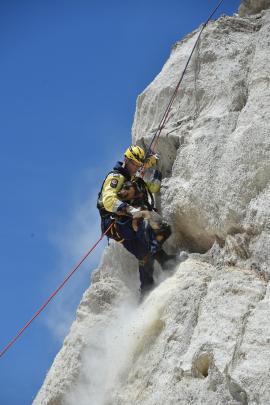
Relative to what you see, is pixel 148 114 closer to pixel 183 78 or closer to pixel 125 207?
pixel 183 78

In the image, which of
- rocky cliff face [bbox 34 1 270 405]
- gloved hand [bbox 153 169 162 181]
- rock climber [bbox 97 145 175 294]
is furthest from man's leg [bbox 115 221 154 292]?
gloved hand [bbox 153 169 162 181]

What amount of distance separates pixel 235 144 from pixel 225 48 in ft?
8.57

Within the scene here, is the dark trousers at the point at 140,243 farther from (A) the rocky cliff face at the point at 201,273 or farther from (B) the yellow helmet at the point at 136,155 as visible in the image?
(B) the yellow helmet at the point at 136,155

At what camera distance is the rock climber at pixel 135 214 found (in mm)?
9484

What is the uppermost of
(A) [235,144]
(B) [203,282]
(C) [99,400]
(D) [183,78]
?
(D) [183,78]

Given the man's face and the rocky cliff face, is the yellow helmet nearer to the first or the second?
the man's face

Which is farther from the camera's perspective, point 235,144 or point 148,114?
point 148,114

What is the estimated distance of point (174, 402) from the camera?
723cm

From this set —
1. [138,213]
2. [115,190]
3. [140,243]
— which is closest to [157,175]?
[115,190]

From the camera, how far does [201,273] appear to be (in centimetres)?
867

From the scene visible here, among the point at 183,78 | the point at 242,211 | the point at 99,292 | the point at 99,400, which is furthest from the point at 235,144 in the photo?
the point at 99,400

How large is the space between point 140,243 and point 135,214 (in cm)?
53

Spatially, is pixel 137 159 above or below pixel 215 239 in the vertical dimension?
above

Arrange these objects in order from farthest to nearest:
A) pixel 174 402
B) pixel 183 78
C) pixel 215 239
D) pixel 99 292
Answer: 1. pixel 183 78
2. pixel 99 292
3. pixel 215 239
4. pixel 174 402
